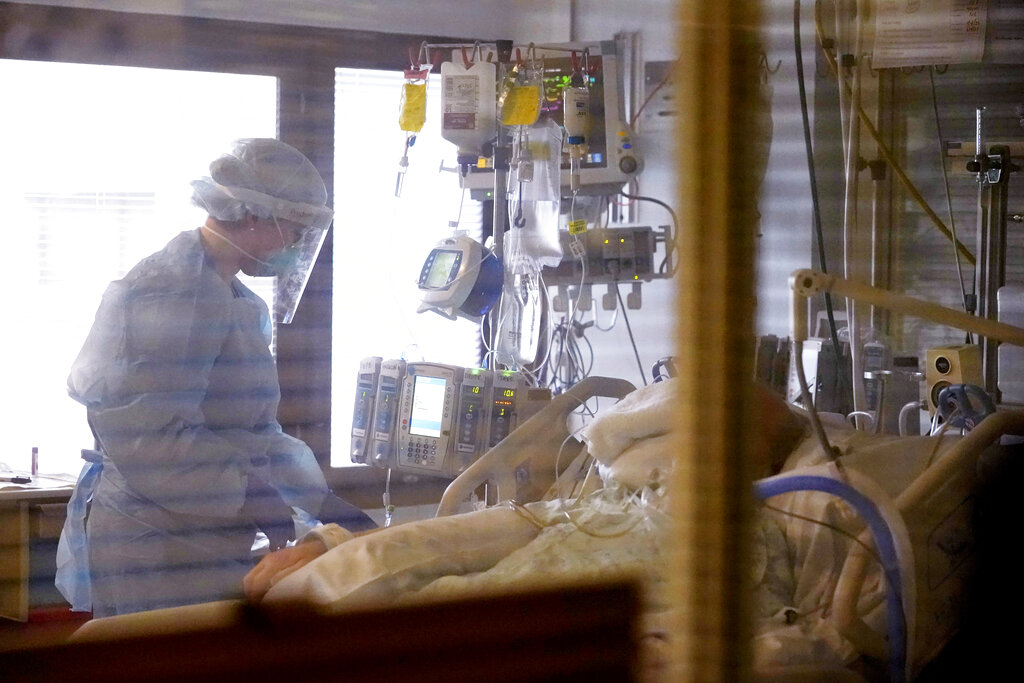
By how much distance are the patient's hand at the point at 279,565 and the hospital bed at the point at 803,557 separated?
9 centimetres

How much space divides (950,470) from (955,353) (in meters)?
0.51

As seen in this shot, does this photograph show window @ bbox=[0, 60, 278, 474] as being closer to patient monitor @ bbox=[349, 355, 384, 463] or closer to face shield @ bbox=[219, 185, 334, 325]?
face shield @ bbox=[219, 185, 334, 325]

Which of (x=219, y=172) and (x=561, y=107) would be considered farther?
(x=561, y=107)

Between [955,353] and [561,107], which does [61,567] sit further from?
[955,353]

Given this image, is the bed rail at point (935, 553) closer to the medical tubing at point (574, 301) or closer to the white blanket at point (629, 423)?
the white blanket at point (629, 423)

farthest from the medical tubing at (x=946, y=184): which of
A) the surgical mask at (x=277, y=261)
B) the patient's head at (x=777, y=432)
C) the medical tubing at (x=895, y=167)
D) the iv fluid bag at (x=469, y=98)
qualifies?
the surgical mask at (x=277, y=261)

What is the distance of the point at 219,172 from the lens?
214cm

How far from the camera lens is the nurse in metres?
1.90

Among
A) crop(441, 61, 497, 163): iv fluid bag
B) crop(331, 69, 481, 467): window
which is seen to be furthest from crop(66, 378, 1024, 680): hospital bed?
crop(331, 69, 481, 467): window

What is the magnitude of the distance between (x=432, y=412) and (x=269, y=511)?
1.49ft

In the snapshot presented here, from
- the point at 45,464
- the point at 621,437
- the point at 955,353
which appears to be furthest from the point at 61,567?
the point at 955,353

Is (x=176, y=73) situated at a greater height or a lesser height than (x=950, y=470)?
greater

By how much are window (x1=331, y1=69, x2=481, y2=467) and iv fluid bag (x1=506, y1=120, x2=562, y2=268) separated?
625 mm

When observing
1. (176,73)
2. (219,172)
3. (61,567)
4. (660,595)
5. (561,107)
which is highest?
(176,73)
